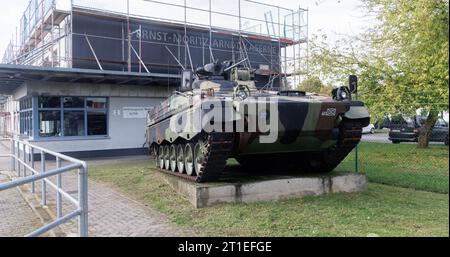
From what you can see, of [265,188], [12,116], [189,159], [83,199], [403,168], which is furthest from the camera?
[12,116]

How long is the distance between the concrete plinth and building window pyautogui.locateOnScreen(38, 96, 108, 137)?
9.54m

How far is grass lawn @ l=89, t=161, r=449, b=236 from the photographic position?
591cm

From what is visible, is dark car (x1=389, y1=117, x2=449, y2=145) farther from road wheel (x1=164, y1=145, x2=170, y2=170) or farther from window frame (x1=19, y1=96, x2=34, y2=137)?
window frame (x1=19, y1=96, x2=34, y2=137)

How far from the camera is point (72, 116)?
1750cm

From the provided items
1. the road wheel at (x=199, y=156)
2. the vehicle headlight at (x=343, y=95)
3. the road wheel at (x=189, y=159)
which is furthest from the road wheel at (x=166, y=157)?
the vehicle headlight at (x=343, y=95)

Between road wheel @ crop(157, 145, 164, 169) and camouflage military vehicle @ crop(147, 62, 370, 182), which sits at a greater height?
camouflage military vehicle @ crop(147, 62, 370, 182)

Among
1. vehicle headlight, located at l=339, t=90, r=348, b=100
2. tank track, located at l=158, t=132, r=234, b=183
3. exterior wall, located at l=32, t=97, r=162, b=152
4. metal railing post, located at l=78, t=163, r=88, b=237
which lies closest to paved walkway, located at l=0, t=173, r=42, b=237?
metal railing post, located at l=78, t=163, r=88, b=237

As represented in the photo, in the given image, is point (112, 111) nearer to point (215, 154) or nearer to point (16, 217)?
point (16, 217)

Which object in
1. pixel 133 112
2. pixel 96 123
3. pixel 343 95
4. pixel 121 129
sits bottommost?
pixel 121 129

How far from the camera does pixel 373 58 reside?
15352mm

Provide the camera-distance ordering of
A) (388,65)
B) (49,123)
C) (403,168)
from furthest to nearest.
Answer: (49,123), (388,65), (403,168)

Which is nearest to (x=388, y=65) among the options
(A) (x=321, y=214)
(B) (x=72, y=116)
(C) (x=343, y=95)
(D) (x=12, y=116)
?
(C) (x=343, y=95)

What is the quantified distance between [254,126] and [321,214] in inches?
68.4

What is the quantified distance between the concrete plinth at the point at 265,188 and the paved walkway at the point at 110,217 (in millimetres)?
838
